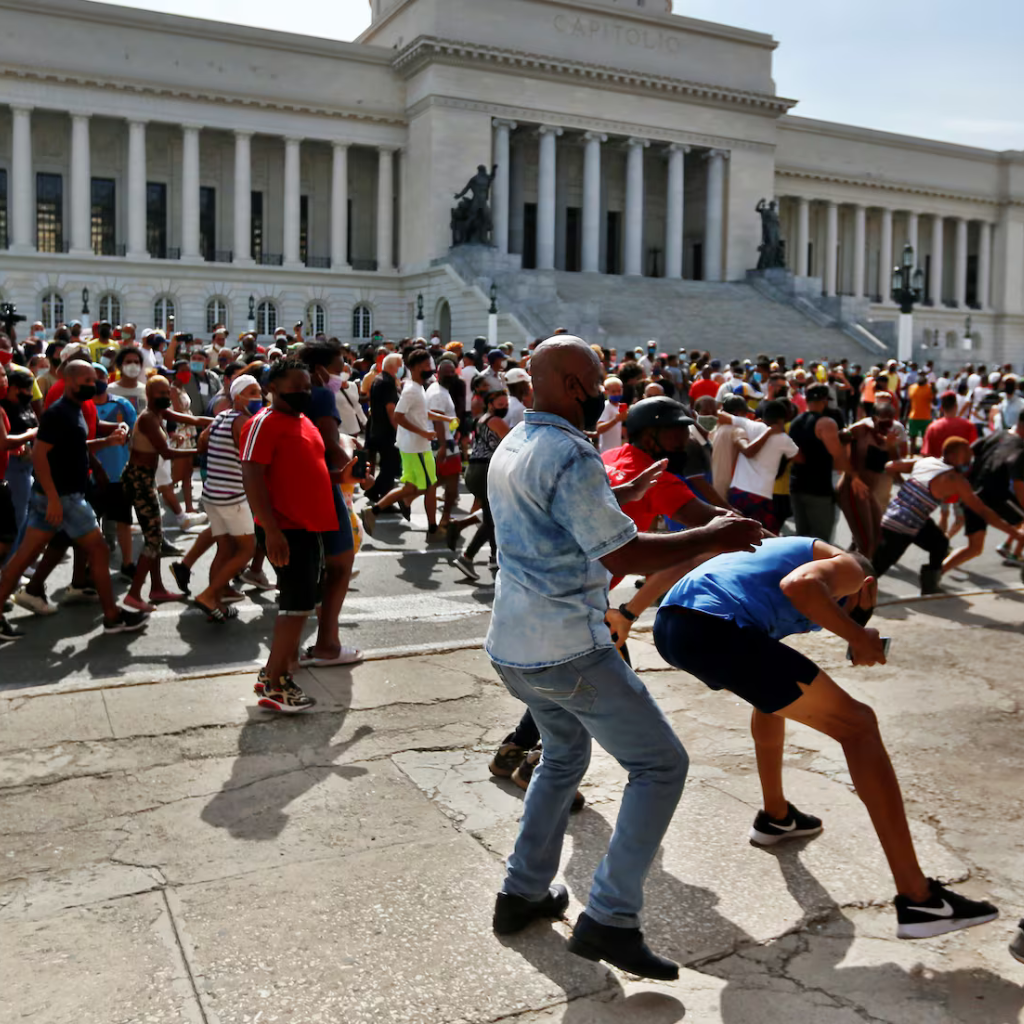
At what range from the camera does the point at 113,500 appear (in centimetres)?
910

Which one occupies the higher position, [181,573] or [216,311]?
[216,311]

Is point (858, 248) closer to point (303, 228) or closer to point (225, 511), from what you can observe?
point (303, 228)

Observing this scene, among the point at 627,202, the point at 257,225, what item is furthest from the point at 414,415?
the point at 627,202

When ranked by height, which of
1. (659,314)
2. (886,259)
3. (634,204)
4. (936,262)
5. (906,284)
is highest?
(634,204)

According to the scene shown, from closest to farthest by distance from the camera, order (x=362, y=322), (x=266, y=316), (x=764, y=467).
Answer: (x=764, y=467) < (x=266, y=316) < (x=362, y=322)

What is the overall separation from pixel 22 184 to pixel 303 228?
12145 millimetres

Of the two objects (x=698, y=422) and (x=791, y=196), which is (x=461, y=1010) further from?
(x=791, y=196)

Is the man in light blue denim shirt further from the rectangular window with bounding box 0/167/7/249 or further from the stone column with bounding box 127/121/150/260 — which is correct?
the rectangular window with bounding box 0/167/7/249

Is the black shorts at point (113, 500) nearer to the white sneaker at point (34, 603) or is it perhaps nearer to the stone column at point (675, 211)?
the white sneaker at point (34, 603)

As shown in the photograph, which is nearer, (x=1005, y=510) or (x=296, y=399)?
(x=296, y=399)

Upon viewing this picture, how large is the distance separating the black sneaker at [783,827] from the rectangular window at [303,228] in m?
50.0

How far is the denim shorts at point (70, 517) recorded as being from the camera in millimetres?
7699

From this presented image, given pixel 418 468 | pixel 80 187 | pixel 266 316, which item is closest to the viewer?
pixel 418 468

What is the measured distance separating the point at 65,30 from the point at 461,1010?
163 ft
